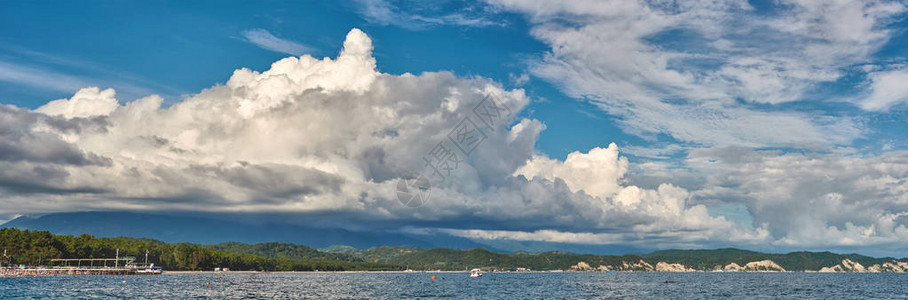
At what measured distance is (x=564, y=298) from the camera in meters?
186

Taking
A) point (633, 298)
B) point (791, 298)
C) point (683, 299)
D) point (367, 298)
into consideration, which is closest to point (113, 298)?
point (367, 298)

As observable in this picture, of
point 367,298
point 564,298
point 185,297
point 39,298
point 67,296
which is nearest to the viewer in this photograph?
point 39,298

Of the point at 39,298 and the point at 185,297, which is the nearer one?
the point at 39,298

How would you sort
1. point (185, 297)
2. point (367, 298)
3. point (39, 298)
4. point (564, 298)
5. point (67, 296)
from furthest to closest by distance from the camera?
1. point (564, 298)
2. point (367, 298)
3. point (185, 297)
4. point (67, 296)
5. point (39, 298)

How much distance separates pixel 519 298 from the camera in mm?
188000

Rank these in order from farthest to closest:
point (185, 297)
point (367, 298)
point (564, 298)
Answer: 1. point (564, 298)
2. point (367, 298)
3. point (185, 297)

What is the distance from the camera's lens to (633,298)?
630ft

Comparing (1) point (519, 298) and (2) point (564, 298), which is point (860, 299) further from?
(1) point (519, 298)

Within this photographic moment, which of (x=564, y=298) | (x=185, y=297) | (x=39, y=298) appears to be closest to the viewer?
(x=39, y=298)

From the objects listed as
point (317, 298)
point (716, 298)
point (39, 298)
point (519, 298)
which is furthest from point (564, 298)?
point (39, 298)

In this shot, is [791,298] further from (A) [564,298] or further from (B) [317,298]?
(B) [317,298]

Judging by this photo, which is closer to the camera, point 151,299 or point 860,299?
point 151,299

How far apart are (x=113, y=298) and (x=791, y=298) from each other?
635 feet

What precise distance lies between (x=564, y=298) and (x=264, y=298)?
85.0 meters
